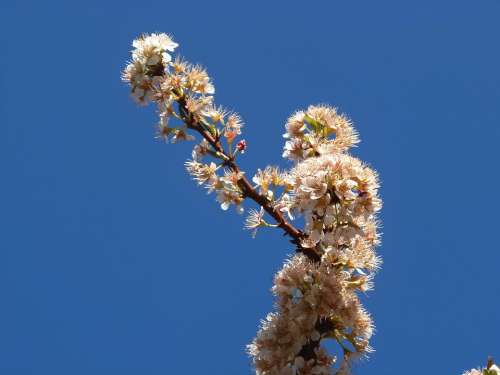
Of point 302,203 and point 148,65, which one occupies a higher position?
point 148,65

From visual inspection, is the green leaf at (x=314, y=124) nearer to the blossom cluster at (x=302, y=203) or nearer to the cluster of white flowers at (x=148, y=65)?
the blossom cluster at (x=302, y=203)

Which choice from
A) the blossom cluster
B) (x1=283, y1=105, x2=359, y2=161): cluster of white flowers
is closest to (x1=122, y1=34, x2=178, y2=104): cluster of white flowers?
the blossom cluster

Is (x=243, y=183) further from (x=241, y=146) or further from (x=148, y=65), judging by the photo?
(x=148, y=65)

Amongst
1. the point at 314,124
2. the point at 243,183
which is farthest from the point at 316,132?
the point at 243,183

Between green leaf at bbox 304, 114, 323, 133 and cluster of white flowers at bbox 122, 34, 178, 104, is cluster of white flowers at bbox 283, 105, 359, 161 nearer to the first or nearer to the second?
green leaf at bbox 304, 114, 323, 133

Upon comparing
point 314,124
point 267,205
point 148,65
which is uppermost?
point 148,65

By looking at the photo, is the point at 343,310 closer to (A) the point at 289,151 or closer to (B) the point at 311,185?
(B) the point at 311,185

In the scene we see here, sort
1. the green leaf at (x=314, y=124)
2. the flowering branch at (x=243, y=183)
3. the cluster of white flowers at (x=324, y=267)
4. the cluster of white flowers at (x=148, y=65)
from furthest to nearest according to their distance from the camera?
the green leaf at (x=314, y=124), the cluster of white flowers at (x=148, y=65), the flowering branch at (x=243, y=183), the cluster of white flowers at (x=324, y=267)

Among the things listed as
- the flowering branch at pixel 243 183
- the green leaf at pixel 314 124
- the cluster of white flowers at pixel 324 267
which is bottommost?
the cluster of white flowers at pixel 324 267

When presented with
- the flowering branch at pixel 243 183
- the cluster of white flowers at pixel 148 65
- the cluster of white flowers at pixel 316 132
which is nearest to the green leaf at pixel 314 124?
the cluster of white flowers at pixel 316 132
